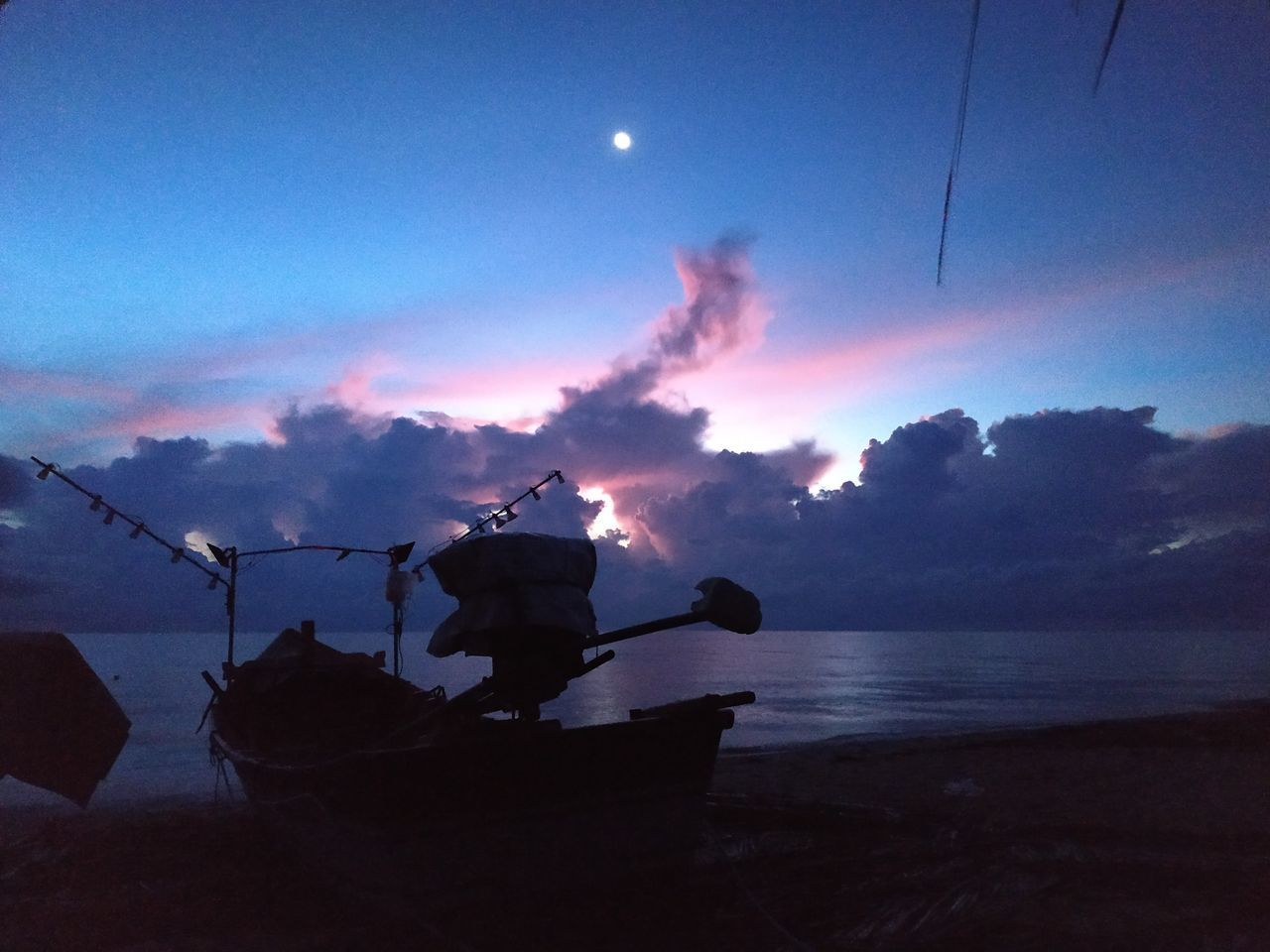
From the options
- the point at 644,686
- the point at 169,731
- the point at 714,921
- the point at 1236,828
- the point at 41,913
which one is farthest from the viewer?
the point at 644,686

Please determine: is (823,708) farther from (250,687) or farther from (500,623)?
(500,623)

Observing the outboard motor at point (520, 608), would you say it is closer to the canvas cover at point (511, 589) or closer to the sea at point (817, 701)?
the canvas cover at point (511, 589)

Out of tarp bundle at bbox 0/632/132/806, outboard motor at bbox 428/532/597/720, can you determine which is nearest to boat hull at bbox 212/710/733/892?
outboard motor at bbox 428/532/597/720

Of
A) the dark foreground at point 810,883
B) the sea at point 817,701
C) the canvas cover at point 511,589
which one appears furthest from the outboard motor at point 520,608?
the sea at point 817,701

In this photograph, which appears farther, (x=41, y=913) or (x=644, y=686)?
(x=644, y=686)

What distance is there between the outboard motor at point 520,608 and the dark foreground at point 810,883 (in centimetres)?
254

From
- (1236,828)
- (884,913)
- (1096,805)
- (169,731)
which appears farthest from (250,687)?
(169,731)

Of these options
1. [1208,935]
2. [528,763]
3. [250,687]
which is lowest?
[1208,935]

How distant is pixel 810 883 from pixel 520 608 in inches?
228

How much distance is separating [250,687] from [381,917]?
27.3 feet

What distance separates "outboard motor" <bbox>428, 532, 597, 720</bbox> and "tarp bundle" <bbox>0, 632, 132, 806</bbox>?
5.77 metres

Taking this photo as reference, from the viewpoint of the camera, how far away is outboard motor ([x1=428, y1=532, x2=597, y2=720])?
7695mm

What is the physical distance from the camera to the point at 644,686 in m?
68.6

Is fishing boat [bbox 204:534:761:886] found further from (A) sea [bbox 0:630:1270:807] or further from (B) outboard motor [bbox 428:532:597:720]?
(A) sea [bbox 0:630:1270:807]
